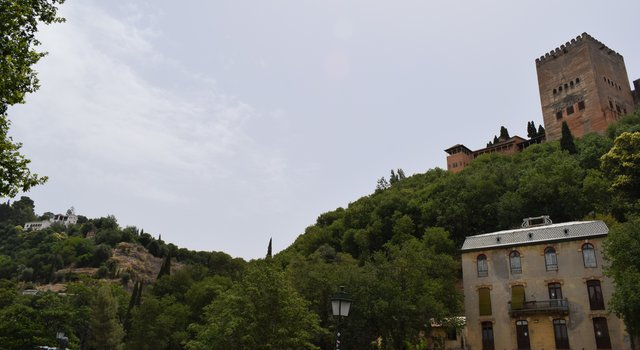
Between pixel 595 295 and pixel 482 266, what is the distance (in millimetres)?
8371

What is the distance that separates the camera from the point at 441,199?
2682 inches

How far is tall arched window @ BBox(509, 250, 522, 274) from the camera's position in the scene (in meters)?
38.5

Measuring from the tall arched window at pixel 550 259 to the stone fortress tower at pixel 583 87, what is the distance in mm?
45895

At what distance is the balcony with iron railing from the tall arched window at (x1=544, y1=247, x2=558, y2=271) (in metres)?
2.57

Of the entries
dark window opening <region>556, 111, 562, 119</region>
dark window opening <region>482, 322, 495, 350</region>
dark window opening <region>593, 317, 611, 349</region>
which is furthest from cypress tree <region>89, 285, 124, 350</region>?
dark window opening <region>556, 111, 562, 119</region>

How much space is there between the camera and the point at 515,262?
127 ft

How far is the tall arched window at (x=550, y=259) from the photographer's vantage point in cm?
3700

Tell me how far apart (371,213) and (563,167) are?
30.2 metres

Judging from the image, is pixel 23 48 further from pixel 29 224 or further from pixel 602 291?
pixel 29 224

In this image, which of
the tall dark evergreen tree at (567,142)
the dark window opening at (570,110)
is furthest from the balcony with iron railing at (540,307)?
the dark window opening at (570,110)

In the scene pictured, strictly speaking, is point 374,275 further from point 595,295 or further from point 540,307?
point 595,295

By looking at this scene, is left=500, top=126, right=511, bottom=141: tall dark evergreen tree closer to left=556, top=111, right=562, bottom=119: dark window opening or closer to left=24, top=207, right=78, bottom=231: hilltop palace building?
left=556, top=111, right=562, bottom=119: dark window opening

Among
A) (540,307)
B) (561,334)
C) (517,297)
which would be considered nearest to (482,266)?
(517,297)

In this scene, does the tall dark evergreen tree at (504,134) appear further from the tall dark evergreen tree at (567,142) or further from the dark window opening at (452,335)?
the dark window opening at (452,335)
